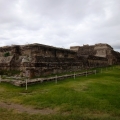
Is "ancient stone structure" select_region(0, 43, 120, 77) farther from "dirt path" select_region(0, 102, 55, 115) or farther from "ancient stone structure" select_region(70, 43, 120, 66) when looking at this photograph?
"ancient stone structure" select_region(70, 43, 120, 66)

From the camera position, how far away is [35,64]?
16.1 meters

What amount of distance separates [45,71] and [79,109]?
10038mm

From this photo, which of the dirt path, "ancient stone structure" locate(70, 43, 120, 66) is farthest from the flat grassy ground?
"ancient stone structure" locate(70, 43, 120, 66)

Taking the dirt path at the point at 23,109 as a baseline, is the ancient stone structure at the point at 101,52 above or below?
above

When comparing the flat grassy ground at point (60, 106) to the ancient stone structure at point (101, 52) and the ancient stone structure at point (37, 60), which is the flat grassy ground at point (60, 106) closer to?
the ancient stone structure at point (37, 60)

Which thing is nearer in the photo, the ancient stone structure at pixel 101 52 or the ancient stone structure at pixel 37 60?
the ancient stone structure at pixel 37 60

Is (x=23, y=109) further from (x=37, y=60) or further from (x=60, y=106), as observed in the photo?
(x=37, y=60)

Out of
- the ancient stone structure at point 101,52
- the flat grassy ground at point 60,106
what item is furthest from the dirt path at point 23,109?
the ancient stone structure at point 101,52

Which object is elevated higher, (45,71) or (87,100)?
(45,71)

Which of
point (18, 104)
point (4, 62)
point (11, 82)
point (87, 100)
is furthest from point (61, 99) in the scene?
point (4, 62)

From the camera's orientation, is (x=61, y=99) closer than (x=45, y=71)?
Yes

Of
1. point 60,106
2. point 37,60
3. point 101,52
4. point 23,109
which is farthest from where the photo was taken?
point 101,52

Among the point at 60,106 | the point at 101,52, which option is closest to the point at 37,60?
the point at 60,106

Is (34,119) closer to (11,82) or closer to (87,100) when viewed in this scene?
(87,100)
